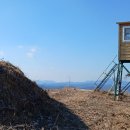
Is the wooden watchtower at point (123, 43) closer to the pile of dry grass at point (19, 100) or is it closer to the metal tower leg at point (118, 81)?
the metal tower leg at point (118, 81)

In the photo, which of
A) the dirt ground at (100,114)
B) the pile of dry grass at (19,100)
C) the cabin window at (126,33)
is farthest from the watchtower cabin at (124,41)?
the pile of dry grass at (19,100)

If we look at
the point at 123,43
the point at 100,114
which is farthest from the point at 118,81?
A: the point at 100,114

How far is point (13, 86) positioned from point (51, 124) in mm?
2201

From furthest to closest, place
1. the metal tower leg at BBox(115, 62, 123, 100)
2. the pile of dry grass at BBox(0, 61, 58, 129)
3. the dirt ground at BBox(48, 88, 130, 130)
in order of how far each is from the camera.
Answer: the metal tower leg at BBox(115, 62, 123, 100)
the dirt ground at BBox(48, 88, 130, 130)
the pile of dry grass at BBox(0, 61, 58, 129)

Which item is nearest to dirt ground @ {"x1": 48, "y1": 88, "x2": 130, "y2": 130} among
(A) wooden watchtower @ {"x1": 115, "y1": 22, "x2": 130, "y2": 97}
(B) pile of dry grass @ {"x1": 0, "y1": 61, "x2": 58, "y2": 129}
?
(B) pile of dry grass @ {"x1": 0, "y1": 61, "x2": 58, "y2": 129}

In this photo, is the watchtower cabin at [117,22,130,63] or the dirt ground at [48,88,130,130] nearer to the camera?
the dirt ground at [48,88,130,130]

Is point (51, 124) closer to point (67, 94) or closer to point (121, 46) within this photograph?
point (67, 94)

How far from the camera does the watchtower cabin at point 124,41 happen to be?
23672 millimetres

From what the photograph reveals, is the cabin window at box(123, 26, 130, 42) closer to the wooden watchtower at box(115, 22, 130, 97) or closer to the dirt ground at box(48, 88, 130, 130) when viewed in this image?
the wooden watchtower at box(115, 22, 130, 97)

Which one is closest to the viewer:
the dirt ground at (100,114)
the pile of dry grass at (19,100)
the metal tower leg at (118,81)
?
the pile of dry grass at (19,100)

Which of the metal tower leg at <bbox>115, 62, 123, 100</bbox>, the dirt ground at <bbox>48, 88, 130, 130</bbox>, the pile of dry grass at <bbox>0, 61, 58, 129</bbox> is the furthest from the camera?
the metal tower leg at <bbox>115, 62, 123, 100</bbox>

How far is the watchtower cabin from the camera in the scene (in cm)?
2367

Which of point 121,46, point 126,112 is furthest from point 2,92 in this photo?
point 121,46

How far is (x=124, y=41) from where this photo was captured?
2377cm
